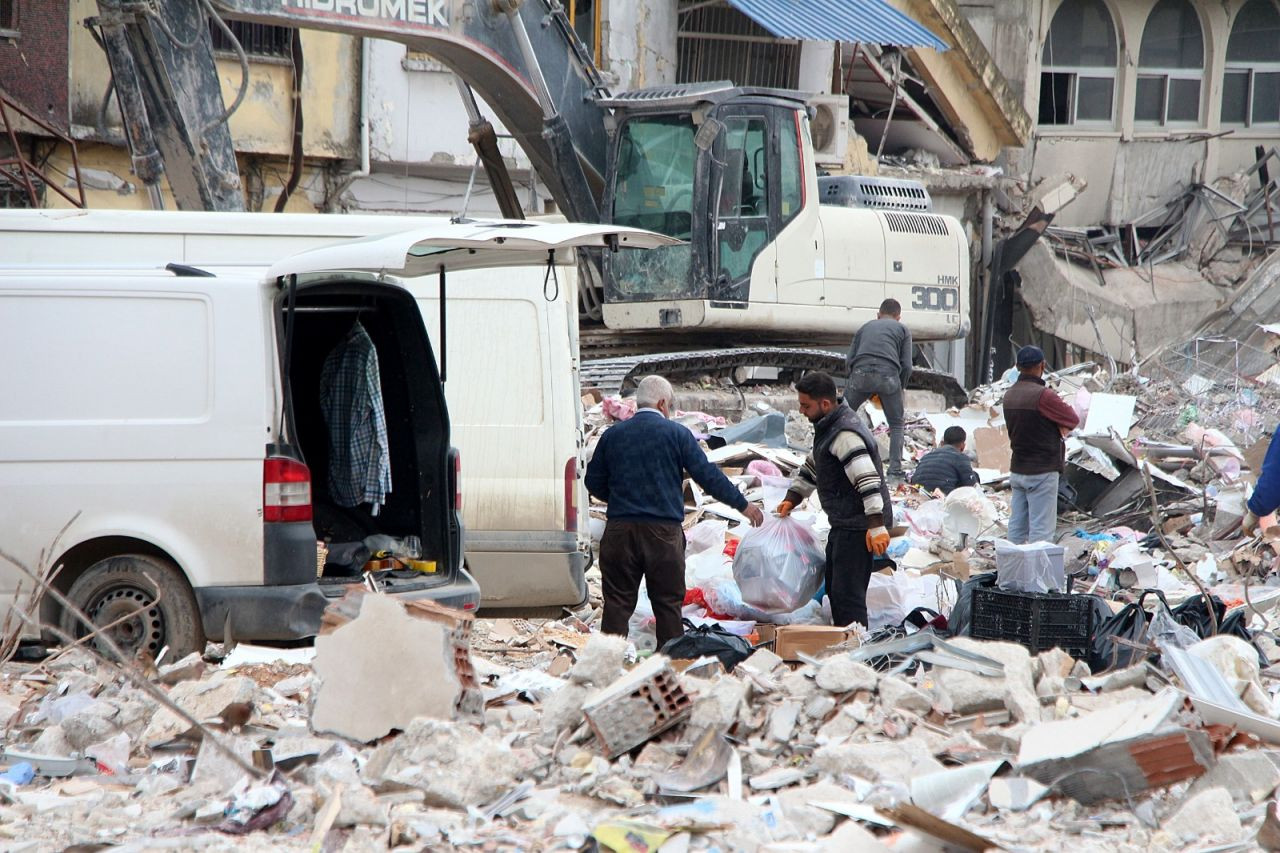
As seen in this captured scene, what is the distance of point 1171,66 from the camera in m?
25.7

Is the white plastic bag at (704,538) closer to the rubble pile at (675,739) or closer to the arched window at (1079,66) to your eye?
the rubble pile at (675,739)

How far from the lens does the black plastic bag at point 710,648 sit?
21.9 feet

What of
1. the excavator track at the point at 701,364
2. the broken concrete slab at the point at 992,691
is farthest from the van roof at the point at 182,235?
the excavator track at the point at 701,364

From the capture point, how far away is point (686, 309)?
14562mm

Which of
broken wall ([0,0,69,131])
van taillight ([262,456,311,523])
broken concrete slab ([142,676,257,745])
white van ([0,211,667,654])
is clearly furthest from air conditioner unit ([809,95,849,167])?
broken concrete slab ([142,676,257,745])

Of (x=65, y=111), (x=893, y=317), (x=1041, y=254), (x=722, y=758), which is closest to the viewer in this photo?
(x=722, y=758)

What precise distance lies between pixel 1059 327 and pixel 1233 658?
1797 centimetres

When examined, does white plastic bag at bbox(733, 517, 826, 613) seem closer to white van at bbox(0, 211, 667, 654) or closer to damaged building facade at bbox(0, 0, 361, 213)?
white van at bbox(0, 211, 667, 654)

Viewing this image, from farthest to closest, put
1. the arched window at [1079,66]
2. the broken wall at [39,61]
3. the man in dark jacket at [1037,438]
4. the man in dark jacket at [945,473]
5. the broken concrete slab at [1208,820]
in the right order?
the arched window at [1079,66]
the broken wall at [39,61]
the man in dark jacket at [945,473]
the man in dark jacket at [1037,438]
the broken concrete slab at [1208,820]

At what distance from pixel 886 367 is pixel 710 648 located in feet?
20.7

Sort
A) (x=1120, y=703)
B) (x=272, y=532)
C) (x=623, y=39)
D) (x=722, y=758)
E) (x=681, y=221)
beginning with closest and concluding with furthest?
1. (x=722, y=758)
2. (x=1120, y=703)
3. (x=272, y=532)
4. (x=681, y=221)
5. (x=623, y=39)

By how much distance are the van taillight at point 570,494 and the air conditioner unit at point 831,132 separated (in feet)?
46.1

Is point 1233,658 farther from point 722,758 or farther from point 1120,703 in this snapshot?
point 722,758

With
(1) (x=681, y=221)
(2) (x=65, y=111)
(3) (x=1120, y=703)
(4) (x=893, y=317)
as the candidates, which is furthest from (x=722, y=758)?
(2) (x=65, y=111)
